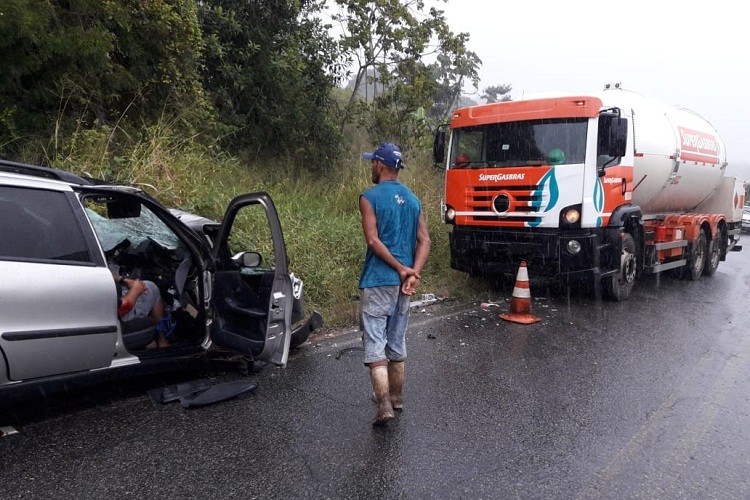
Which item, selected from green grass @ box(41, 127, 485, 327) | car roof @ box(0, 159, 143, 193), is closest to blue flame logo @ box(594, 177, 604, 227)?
green grass @ box(41, 127, 485, 327)

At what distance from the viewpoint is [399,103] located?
1370cm

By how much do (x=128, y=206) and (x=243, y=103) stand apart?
27.4 ft

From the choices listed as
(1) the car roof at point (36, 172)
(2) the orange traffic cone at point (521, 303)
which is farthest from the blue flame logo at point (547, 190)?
(1) the car roof at point (36, 172)

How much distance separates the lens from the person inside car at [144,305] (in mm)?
4238

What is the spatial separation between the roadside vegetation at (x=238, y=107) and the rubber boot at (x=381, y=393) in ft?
9.47

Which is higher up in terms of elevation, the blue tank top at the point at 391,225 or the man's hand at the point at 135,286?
the blue tank top at the point at 391,225

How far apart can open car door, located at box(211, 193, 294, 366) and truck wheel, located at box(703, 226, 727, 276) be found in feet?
32.0

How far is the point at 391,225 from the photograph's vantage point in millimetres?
3779

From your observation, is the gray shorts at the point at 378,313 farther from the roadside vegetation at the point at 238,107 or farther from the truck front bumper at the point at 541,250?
the truck front bumper at the point at 541,250

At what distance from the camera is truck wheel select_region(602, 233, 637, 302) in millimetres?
8086

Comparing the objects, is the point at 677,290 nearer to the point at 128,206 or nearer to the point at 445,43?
the point at 445,43

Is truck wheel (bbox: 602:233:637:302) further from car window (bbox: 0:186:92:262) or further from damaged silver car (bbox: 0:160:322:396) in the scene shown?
car window (bbox: 0:186:92:262)

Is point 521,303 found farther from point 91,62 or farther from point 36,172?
point 91,62

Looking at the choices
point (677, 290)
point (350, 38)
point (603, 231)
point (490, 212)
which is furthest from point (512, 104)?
point (350, 38)
